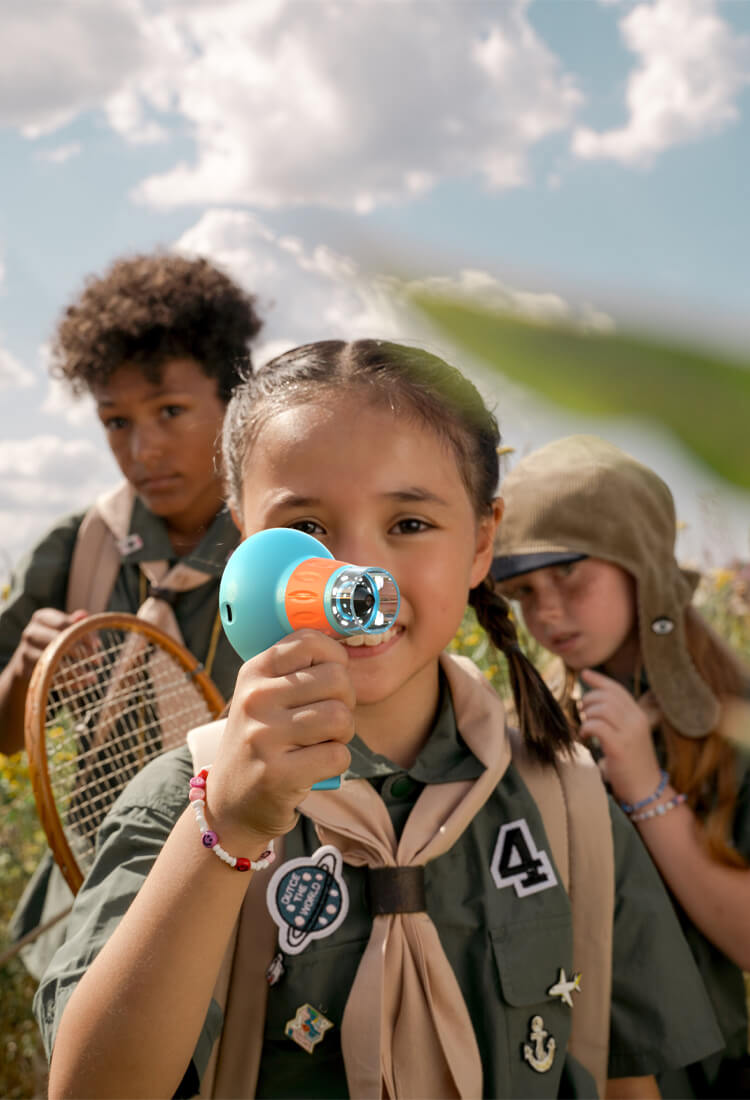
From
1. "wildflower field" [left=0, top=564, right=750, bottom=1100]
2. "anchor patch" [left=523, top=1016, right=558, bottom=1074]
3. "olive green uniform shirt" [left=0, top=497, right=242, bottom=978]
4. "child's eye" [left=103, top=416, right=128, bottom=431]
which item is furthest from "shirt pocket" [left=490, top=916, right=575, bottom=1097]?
"child's eye" [left=103, top=416, right=128, bottom=431]

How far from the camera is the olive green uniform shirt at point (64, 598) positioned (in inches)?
83.8

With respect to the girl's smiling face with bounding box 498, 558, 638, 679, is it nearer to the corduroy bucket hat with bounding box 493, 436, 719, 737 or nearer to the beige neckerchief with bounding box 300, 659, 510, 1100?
the corduroy bucket hat with bounding box 493, 436, 719, 737

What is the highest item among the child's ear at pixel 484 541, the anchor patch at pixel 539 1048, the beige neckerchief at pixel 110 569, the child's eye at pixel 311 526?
the beige neckerchief at pixel 110 569

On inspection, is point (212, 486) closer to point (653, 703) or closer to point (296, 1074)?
point (653, 703)

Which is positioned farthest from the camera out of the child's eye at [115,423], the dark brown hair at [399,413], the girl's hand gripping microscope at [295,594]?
the child's eye at [115,423]

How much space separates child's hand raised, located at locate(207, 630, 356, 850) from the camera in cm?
84

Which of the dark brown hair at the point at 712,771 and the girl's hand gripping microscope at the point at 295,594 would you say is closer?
the girl's hand gripping microscope at the point at 295,594

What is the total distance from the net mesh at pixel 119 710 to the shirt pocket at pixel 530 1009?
0.77 metres

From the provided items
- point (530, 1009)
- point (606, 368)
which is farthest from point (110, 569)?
point (606, 368)

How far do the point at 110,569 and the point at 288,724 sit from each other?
144 cm

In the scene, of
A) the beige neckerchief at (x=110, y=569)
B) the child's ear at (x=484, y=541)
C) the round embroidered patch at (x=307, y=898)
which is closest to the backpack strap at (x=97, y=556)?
the beige neckerchief at (x=110, y=569)

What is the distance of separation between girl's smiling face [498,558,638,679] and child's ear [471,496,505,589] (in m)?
0.46

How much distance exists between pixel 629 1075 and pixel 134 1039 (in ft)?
2.72

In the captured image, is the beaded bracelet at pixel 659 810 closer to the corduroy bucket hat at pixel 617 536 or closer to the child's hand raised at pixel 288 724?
the corduroy bucket hat at pixel 617 536
